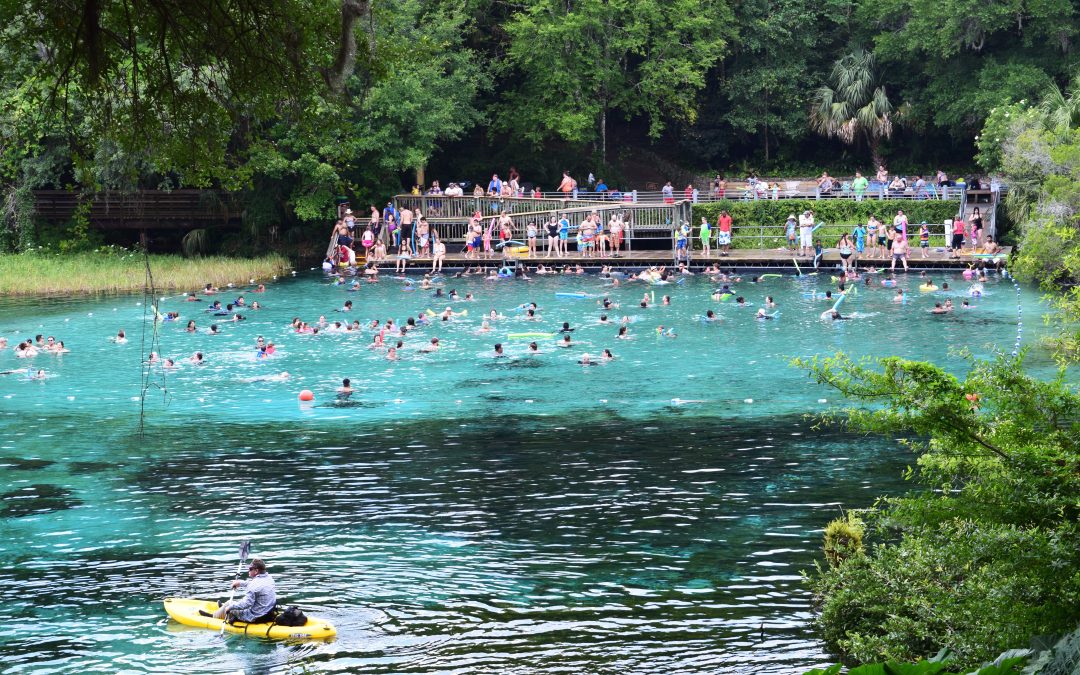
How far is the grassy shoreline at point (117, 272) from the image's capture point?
4406 centimetres

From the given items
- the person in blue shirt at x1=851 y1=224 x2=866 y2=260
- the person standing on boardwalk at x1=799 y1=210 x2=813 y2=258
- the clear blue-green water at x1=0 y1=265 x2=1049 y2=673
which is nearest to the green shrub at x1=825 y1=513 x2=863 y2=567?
the clear blue-green water at x1=0 y1=265 x2=1049 y2=673

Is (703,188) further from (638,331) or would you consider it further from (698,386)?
(698,386)

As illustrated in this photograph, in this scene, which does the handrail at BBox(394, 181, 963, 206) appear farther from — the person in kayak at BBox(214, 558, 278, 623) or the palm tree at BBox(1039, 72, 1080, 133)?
the person in kayak at BBox(214, 558, 278, 623)

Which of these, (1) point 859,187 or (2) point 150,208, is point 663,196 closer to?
(1) point 859,187

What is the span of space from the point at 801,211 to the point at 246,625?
3725cm

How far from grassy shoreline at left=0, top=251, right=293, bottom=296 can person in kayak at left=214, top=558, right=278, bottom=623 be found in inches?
1203

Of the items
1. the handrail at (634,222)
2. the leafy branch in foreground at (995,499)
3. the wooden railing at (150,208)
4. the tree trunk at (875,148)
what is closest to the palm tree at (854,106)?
the tree trunk at (875,148)

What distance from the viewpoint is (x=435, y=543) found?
17516 millimetres

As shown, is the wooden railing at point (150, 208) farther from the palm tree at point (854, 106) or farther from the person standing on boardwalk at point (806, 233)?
the palm tree at point (854, 106)

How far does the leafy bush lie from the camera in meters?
46.9

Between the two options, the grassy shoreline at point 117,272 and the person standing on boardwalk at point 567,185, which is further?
the person standing on boardwalk at point 567,185

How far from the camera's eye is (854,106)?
50.3 metres

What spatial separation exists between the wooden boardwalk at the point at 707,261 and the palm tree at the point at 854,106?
19.9 feet

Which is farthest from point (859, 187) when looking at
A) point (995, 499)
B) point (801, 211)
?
point (995, 499)
